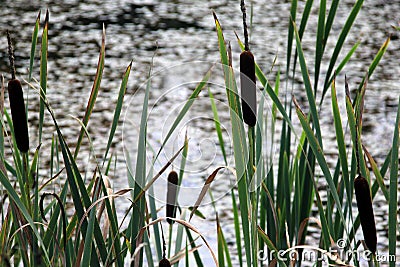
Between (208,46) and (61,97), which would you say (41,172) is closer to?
(61,97)

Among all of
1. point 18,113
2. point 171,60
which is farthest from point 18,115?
point 171,60

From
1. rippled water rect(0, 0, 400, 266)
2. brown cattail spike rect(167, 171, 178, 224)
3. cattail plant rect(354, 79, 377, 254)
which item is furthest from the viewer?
rippled water rect(0, 0, 400, 266)

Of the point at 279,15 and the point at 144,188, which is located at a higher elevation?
the point at 144,188

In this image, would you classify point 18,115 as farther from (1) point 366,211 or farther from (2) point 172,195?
(1) point 366,211

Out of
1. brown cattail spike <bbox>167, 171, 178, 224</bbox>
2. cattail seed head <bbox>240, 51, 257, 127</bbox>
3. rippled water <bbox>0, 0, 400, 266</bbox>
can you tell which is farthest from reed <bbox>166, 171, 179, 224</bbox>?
rippled water <bbox>0, 0, 400, 266</bbox>

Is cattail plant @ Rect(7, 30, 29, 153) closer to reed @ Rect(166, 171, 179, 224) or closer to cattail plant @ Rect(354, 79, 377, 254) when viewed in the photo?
reed @ Rect(166, 171, 179, 224)

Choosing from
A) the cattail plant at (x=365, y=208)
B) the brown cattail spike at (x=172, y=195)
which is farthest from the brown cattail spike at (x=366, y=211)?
the brown cattail spike at (x=172, y=195)

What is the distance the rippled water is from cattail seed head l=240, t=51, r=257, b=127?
1003 mm

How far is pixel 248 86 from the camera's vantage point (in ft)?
2.44

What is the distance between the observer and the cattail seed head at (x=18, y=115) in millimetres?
753

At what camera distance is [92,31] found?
10.1 feet

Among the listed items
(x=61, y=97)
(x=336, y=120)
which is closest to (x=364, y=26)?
(x=61, y=97)

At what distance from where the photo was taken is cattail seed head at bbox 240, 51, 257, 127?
0.73m

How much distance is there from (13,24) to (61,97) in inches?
31.2
